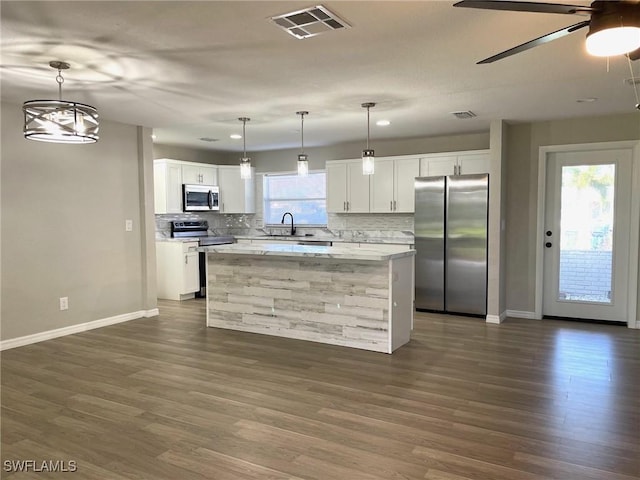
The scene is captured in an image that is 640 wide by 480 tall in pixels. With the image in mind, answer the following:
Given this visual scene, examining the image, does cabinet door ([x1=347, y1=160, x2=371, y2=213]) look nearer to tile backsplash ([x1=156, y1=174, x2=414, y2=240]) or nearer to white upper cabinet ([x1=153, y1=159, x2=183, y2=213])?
tile backsplash ([x1=156, y1=174, x2=414, y2=240])

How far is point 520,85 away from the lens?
12.6ft

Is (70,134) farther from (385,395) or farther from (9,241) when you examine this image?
(385,395)

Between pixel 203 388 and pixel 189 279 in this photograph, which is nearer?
pixel 203 388

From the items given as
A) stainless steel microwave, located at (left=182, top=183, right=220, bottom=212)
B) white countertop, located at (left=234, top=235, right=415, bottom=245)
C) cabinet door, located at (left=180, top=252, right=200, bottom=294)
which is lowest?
cabinet door, located at (left=180, top=252, right=200, bottom=294)

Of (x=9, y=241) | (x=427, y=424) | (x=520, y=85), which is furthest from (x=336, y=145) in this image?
(x=427, y=424)

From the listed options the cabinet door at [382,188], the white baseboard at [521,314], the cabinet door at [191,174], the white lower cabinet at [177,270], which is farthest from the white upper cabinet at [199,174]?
the white baseboard at [521,314]

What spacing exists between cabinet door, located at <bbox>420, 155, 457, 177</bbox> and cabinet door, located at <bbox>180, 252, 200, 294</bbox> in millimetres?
3581

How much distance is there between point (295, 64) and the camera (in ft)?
10.8

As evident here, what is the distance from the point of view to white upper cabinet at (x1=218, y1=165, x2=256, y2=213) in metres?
7.77

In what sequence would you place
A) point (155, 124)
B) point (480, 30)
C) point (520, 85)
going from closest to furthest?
point (480, 30) < point (520, 85) < point (155, 124)

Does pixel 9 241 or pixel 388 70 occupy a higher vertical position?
pixel 388 70

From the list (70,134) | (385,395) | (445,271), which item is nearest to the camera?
(70,134)

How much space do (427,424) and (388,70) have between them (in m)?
2.48

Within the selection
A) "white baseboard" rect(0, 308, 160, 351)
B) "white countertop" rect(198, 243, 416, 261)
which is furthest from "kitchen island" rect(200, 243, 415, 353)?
"white baseboard" rect(0, 308, 160, 351)
